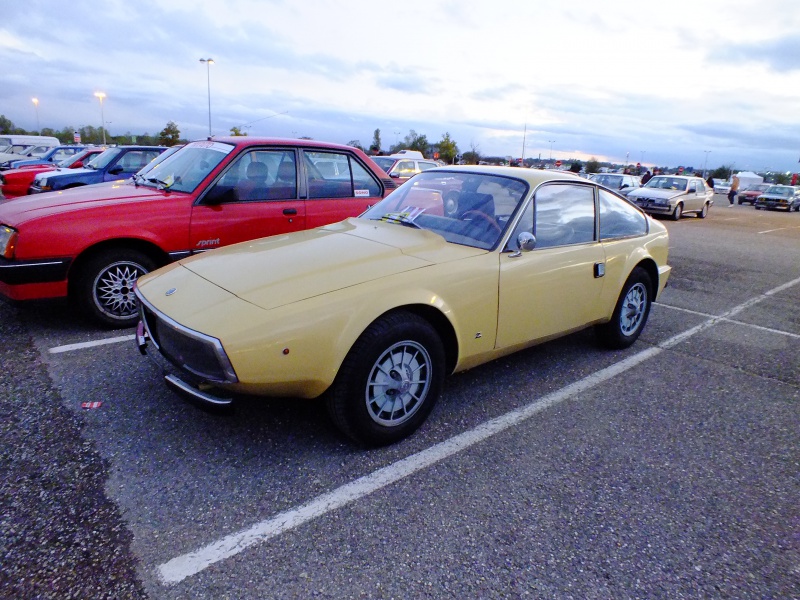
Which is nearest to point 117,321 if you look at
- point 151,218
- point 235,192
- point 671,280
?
point 151,218

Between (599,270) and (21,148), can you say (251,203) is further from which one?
(21,148)

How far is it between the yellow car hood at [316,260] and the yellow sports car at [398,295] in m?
0.01

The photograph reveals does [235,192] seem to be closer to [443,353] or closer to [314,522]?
[443,353]

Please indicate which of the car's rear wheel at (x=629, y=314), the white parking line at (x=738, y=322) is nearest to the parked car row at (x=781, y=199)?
the white parking line at (x=738, y=322)

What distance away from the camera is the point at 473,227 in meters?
3.59

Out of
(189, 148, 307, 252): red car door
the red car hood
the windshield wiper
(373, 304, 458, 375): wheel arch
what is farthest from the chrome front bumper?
the red car hood

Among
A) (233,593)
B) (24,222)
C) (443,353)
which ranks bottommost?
(233,593)

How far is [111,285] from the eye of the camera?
4578mm

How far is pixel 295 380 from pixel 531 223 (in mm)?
1996

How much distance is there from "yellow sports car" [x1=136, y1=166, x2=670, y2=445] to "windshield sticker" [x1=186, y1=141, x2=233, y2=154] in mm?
1864

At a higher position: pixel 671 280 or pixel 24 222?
pixel 24 222

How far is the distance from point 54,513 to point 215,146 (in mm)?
3903

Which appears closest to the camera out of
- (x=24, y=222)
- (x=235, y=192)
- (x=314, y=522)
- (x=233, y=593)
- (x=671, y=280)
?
(x=233, y=593)

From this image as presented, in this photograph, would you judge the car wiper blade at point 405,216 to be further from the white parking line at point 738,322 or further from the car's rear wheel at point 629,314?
the white parking line at point 738,322
